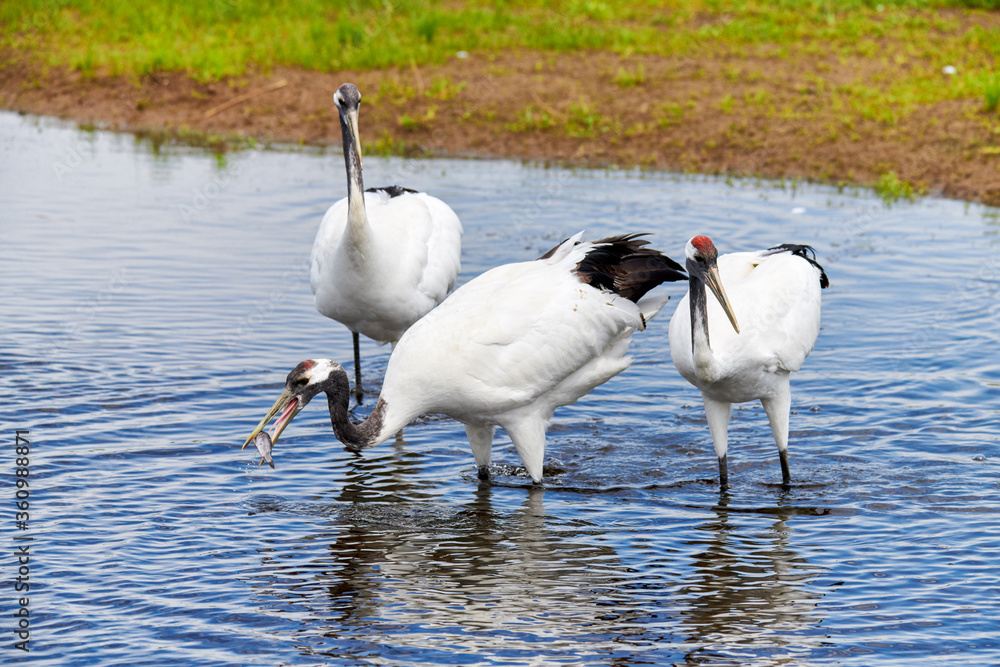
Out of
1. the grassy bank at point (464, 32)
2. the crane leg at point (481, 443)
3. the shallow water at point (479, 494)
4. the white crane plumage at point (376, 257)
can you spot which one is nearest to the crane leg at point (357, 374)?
the white crane plumage at point (376, 257)

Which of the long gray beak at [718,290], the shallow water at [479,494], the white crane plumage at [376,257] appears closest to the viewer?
the shallow water at [479,494]

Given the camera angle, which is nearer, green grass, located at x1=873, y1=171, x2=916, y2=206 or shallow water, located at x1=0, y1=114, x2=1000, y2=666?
shallow water, located at x1=0, y1=114, x2=1000, y2=666

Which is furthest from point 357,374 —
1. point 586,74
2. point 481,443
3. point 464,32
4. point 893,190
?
point 464,32

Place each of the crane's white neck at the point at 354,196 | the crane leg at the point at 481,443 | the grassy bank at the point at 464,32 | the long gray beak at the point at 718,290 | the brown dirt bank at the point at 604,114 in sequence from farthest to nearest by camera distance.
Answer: the grassy bank at the point at 464,32, the brown dirt bank at the point at 604,114, the crane's white neck at the point at 354,196, the crane leg at the point at 481,443, the long gray beak at the point at 718,290

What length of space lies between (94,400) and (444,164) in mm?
7608

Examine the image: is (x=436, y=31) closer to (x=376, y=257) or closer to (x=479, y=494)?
(x=376, y=257)

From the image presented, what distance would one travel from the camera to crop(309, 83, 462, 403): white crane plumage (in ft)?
23.6

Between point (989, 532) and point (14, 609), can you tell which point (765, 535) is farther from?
point (14, 609)

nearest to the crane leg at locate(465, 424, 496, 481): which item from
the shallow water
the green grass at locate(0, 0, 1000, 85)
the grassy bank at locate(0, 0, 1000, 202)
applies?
the shallow water

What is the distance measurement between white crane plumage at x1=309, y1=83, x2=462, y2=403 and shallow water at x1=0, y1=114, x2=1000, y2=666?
67cm

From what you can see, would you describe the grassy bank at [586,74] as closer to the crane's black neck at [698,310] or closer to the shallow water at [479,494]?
the shallow water at [479,494]

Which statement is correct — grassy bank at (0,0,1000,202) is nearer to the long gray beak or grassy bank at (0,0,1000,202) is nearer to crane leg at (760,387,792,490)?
crane leg at (760,387,792,490)

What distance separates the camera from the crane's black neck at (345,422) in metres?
5.95

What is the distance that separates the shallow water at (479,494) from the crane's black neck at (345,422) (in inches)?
15.9
